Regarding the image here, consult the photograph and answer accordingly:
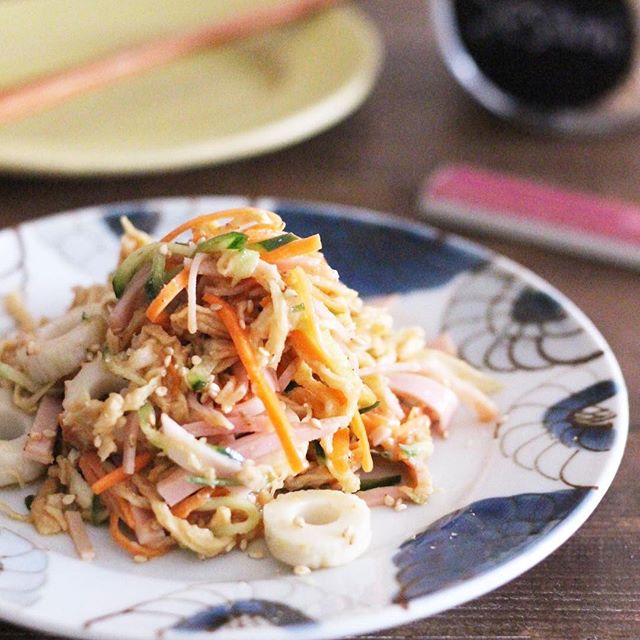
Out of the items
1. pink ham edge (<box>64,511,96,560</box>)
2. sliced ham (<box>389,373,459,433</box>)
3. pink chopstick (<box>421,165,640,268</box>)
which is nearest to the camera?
pink ham edge (<box>64,511,96,560</box>)

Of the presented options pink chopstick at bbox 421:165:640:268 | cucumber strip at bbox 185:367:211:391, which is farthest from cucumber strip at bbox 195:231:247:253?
pink chopstick at bbox 421:165:640:268

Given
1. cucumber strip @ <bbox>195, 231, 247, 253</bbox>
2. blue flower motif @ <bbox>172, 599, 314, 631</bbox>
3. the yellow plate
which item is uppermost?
the yellow plate

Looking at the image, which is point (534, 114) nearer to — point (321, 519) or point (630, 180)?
point (630, 180)

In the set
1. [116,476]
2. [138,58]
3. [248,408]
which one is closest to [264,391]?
[248,408]

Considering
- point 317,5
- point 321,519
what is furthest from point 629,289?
point 317,5

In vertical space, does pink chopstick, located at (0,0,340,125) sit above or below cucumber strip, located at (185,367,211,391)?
above

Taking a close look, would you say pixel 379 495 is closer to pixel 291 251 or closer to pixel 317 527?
pixel 317 527

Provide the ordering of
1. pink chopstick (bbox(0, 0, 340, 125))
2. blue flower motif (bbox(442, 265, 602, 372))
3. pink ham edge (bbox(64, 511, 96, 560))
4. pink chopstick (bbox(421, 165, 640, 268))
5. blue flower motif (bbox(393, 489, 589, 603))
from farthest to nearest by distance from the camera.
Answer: pink chopstick (bbox(0, 0, 340, 125)) → pink chopstick (bbox(421, 165, 640, 268)) → blue flower motif (bbox(442, 265, 602, 372)) → pink ham edge (bbox(64, 511, 96, 560)) → blue flower motif (bbox(393, 489, 589, 603))

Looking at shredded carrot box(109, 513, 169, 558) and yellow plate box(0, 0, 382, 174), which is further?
yellow plate box(0, 0, 382, 174)

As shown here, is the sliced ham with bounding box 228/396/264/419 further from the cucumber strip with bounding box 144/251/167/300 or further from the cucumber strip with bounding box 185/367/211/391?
the cucumber strip with bounding box 144/251/167/300
